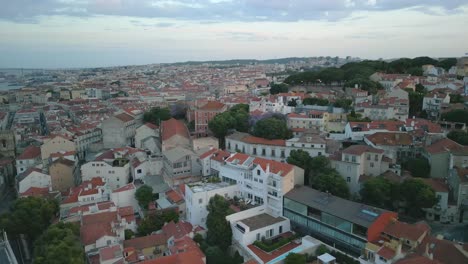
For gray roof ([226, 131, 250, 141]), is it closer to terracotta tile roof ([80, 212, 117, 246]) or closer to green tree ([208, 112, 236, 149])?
green tree ([208, 112, 236, 149])

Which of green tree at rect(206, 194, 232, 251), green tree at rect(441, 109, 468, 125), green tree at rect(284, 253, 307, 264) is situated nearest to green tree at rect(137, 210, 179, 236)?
green tree at rect(206, 194, 232, 251)

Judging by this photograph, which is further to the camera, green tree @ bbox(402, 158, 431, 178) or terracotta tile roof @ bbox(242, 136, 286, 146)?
terracotta tile roof @ bbox(242, 136, 286, 146)

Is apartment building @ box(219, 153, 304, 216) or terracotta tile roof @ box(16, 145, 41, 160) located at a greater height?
apartment building @ box(219, 153, 304, 216)

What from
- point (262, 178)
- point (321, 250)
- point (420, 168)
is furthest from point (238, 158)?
point (420, 168)

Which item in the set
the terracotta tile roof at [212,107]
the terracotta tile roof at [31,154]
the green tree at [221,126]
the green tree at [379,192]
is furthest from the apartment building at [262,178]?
the terracotta tile roof at [31,154]

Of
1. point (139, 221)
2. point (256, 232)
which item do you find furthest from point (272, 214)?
point (139, 221)

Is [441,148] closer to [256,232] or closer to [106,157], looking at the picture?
[256,232]
